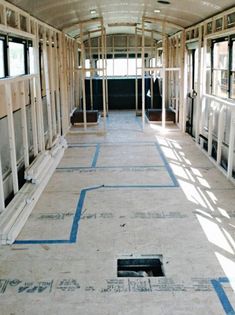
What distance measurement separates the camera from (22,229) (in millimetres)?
5273

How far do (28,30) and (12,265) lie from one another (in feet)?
15.9

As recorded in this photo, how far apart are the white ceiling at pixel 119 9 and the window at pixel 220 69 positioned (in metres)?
0.73

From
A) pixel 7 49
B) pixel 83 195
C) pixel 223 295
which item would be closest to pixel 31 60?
pixel 7 49

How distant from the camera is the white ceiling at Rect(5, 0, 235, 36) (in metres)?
7.50

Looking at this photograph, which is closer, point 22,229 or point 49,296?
point 49,296

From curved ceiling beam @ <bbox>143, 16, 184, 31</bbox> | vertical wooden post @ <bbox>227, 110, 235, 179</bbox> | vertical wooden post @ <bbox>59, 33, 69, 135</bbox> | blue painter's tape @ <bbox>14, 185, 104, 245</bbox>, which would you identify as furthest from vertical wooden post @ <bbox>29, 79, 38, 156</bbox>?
curved ceiling beam @ <bbox>143, 16, 184, 31</bbox>

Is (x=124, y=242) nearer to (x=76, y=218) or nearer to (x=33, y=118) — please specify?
(x=76, y=218)

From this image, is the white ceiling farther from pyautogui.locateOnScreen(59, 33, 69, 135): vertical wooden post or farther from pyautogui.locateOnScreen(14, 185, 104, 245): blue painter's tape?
pyautogui.locateOnScreen(14, 185, 104, 245): blue painter's tape

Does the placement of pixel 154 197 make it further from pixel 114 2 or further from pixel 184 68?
pixel 184 68

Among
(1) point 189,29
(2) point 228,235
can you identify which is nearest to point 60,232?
(2) point 228,235

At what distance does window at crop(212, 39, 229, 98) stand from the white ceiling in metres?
0.73

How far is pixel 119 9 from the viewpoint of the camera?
34.3ft

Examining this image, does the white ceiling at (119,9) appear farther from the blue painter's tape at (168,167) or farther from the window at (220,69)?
the blue painter's tape at (168,167)

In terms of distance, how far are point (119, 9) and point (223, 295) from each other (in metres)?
8.54
